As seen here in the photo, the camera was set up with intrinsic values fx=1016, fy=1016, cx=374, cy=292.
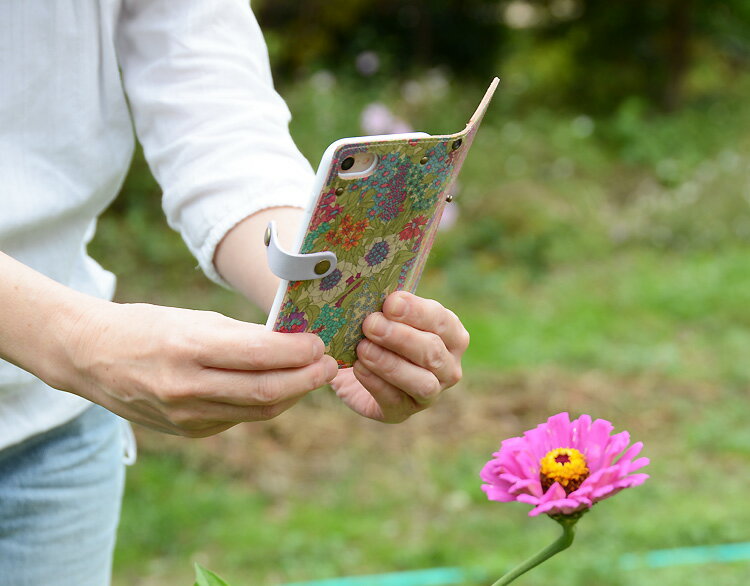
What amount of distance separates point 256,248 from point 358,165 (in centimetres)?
32

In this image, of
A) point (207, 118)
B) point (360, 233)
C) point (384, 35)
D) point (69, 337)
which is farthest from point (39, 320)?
point (384, 35)

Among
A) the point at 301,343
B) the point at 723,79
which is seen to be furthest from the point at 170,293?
the point at 723,79

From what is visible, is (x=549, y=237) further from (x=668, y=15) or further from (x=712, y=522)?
(x=668, y=15)

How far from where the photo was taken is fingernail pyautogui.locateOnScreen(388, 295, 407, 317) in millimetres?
862

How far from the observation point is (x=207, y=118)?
1047 millimetres

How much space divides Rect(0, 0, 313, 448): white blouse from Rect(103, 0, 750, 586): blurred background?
159cm

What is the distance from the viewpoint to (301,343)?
0.77 meters

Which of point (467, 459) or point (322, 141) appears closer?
point (467, 459)

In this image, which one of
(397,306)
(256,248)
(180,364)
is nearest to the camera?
(180,364)

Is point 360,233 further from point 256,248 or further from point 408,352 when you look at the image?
point 256,248

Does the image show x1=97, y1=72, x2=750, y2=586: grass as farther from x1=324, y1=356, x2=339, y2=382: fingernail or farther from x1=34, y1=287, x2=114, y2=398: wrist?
x1=34, y1=287, x2=114, y2=398: wrist

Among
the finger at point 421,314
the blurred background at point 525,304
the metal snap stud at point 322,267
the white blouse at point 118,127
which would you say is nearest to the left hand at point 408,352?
the finger at point 421,314

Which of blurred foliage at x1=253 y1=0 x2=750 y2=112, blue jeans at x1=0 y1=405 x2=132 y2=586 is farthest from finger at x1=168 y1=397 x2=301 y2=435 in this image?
blurred foliage at x1=253 y1=0 x2=750 y2=112

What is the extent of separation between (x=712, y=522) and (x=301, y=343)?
7.03ft
